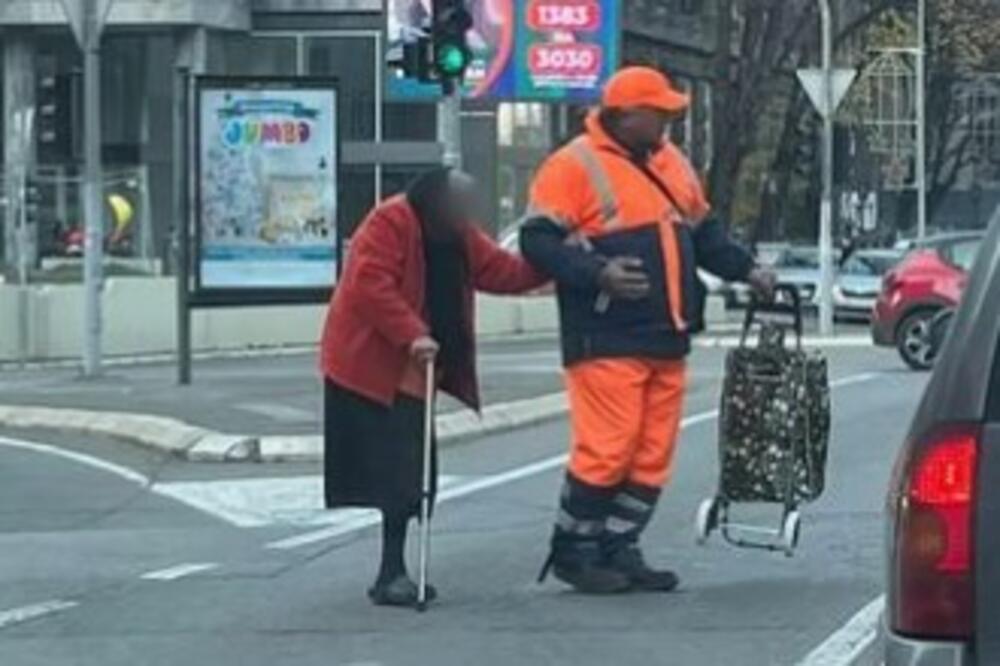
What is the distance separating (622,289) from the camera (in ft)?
28.0

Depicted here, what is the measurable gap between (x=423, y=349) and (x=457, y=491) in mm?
4471

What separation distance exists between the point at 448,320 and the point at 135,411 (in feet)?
28.5

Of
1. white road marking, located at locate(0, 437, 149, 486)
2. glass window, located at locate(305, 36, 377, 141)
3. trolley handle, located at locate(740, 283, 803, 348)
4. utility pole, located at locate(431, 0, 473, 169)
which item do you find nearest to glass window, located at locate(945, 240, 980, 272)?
utility pole, located at locate(431, 0, 473, 169)

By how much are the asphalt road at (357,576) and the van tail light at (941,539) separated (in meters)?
3.40

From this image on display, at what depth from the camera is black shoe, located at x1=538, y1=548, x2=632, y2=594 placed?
29.5 feet

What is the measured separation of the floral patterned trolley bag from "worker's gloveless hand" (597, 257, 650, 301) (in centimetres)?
50

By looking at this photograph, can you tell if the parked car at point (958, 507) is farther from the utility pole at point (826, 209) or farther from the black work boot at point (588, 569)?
the utility pole at point (826, 209)

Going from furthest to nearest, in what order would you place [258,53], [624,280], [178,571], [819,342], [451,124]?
1. [258,53]
2. [819,342]
3. [451,124]
4. [178,571]
5. [624,280]

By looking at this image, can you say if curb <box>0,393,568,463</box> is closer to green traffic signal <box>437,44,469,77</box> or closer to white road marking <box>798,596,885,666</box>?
green traffic signal <box>437,44,469,77</box>

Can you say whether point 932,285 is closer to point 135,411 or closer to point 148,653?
point 135,411

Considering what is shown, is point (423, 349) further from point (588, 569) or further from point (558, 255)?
point (588, 569)

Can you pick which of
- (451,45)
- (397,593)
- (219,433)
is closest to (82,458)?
(219,433)

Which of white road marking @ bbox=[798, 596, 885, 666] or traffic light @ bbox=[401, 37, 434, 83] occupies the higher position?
traffic light @ bbox=[401, 37, 434, 83]

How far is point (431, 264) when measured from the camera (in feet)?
30.0
